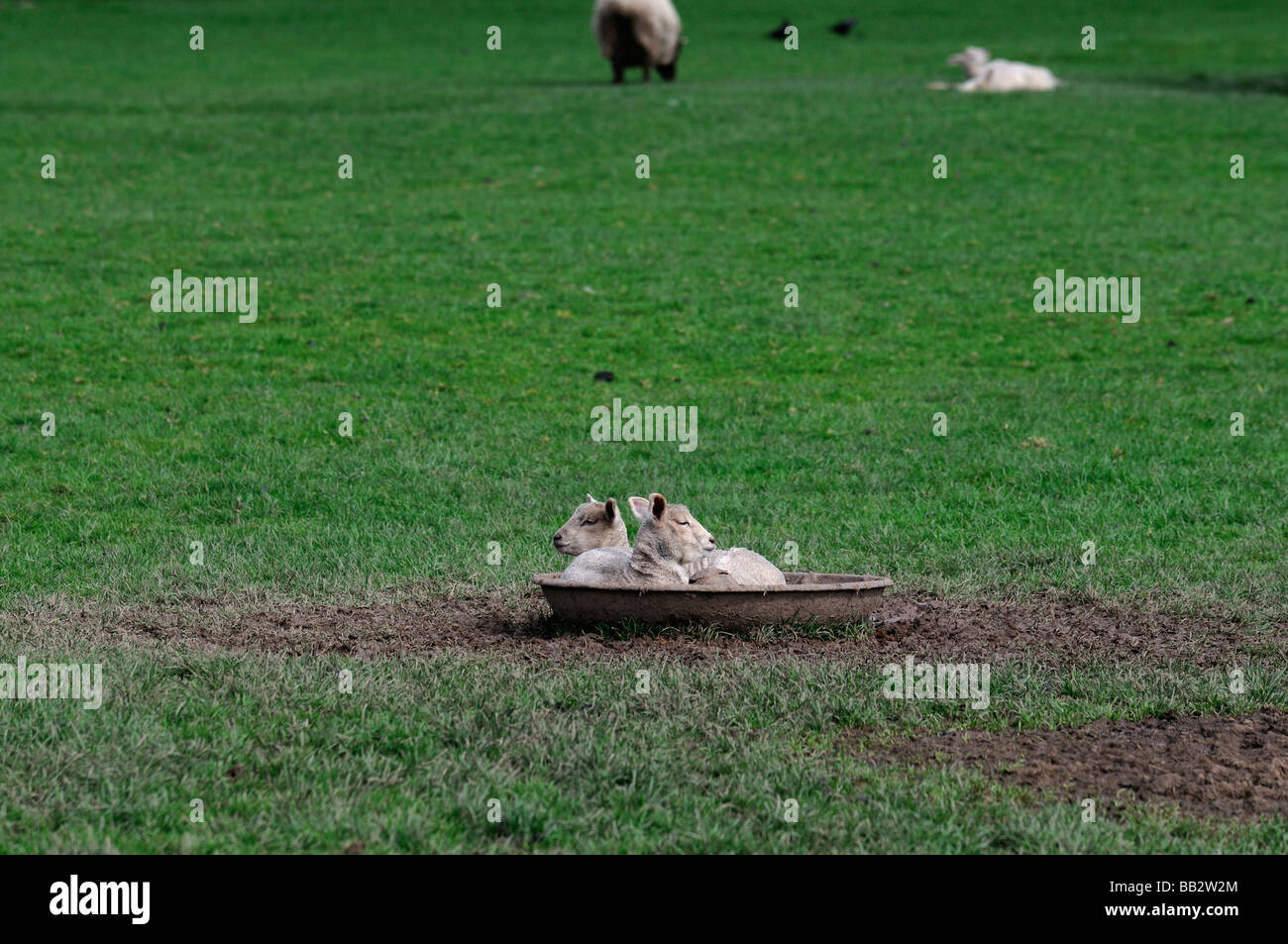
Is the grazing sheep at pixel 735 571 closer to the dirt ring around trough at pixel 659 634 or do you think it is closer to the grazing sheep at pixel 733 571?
the grazing sheep at pixel 733 571

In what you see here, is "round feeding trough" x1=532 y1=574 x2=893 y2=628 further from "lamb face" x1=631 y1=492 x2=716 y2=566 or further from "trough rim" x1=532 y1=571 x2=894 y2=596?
"lamb face" x1=631 y1=492 x2=716 y2=566

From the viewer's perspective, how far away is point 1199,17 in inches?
1842

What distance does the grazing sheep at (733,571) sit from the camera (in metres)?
8.09

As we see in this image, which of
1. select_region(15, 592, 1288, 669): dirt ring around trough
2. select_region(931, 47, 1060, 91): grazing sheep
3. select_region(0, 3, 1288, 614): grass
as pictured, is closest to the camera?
select_region(15, 592, 1288, 669): dirt ring around trough

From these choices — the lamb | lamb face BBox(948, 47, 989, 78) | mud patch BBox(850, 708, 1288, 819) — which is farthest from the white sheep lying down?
lamb face BBox(948, 47, 989, 78)

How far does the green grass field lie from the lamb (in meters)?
1.36

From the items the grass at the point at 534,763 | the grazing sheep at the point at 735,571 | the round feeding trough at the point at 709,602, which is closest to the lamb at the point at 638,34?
the grazing sheep at the point at 735,571

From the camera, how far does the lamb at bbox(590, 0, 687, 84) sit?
31.3 metres

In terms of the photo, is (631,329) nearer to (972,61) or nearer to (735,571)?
(735,571)

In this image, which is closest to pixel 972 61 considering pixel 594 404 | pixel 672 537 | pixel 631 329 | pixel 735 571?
pixel 631 329

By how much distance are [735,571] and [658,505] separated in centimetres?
59

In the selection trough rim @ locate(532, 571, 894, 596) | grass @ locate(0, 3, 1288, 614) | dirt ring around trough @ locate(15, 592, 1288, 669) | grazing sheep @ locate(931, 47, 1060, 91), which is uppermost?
grazing sheep @ locate(931, 47, 1060, 91)

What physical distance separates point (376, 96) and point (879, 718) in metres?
27.2
